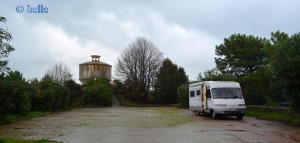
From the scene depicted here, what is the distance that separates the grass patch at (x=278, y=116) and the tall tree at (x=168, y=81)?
37638 mm

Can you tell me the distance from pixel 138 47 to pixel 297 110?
5169cm

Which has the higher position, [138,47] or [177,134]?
[138,47]

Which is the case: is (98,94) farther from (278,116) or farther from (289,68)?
(289,68)

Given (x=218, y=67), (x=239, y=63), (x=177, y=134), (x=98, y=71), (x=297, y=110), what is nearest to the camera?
(x=177, y=134)

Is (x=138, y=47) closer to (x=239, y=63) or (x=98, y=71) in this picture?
(x=98, y=71)

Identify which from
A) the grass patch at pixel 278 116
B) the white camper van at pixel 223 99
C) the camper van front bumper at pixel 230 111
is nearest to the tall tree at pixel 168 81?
the grass patch at pixel 278 116

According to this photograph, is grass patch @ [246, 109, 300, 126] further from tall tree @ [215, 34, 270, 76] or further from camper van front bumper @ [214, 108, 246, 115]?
tall tree @ [215, 34, 270, 76]

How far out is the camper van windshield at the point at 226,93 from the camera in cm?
2467

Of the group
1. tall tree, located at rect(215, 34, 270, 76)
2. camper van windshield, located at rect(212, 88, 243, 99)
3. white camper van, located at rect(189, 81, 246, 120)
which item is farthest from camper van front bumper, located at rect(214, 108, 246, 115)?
tall tree, located at rect(215, 34, 270, 76)

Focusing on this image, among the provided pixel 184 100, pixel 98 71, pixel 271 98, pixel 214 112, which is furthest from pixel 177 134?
pixel 98 71

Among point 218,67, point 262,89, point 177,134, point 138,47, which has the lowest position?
point 177,134

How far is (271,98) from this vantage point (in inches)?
1205

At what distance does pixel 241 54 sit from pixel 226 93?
999 inches

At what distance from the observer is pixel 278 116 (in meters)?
23.8
